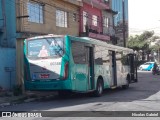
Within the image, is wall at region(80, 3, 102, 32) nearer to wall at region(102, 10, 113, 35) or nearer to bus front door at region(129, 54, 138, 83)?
wall at region(102, 10, 113, 35)

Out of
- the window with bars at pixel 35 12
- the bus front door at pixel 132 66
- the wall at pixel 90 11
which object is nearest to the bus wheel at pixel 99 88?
the bus front door at pixel 132 66

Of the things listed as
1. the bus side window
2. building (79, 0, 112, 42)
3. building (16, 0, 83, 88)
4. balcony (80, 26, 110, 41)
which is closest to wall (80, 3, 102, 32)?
building (79, 0, 112, 42)

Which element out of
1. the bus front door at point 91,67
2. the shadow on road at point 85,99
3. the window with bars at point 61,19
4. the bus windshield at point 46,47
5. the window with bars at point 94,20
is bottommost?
the shadow on road at point 85,99

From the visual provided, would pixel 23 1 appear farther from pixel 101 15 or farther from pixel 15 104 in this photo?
pixel 101 15

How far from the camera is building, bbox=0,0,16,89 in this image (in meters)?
18.5

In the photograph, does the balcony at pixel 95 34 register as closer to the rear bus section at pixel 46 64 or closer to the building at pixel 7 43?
the building at pixel 7 43

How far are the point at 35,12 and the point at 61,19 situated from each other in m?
3.67

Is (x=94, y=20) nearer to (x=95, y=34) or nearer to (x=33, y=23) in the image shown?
(x=95, y=34)

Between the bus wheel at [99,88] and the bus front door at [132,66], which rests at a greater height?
the bus front door at [132,66]

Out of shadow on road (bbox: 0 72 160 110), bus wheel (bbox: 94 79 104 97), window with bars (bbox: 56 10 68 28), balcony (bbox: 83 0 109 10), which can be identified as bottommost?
shadow on road (bbox: 0 72 160 110)

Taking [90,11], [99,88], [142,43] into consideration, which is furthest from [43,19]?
[142,43]

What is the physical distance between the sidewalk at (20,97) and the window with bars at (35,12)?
18.5 feet

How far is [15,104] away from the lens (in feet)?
47.8

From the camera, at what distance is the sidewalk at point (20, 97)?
15.0 metres
